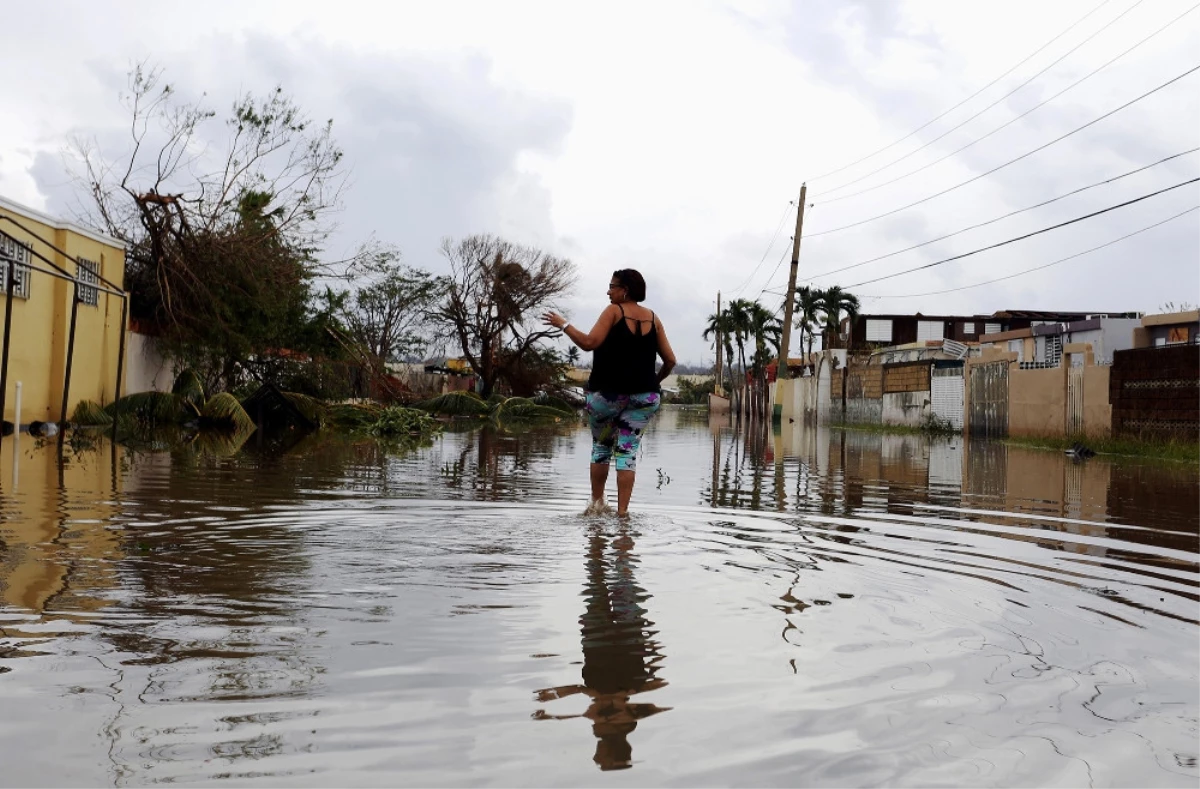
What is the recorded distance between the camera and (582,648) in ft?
12.8

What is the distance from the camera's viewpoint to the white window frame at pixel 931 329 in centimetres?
7712

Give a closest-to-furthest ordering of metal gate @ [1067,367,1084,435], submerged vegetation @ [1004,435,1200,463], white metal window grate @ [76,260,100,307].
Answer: submerged vegetation @ [1004,435,1200,463], white metal window grate @ [76,260,100,307], metal gate @ [1067,367,1084,435]

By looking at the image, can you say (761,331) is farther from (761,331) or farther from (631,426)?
(631,426)

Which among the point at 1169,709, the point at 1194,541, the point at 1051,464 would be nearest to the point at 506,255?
the point at 1051,464

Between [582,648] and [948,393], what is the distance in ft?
106

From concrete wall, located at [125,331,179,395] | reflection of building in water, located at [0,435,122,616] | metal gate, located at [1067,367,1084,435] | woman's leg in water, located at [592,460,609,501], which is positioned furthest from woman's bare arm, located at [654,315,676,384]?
concrete wall, located at [125,331,179,395]

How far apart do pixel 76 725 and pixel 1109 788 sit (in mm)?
2522

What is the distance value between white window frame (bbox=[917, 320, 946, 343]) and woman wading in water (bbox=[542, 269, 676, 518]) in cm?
7199

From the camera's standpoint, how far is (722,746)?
2.88 meters

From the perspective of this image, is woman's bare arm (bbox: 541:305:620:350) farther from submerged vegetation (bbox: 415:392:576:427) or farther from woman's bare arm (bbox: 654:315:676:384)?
submerged vegetation (bbox: 415:392:576:427)

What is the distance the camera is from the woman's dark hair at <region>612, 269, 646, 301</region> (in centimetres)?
821

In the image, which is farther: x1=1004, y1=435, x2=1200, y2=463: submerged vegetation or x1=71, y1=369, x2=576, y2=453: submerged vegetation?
x1=71, y1=369, x2=576, y2=453: submerged vegetation

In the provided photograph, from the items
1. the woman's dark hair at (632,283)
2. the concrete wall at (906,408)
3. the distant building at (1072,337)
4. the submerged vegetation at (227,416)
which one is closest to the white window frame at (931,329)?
the distant building at (1072,337)

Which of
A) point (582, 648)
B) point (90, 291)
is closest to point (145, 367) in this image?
point (90, 291)
